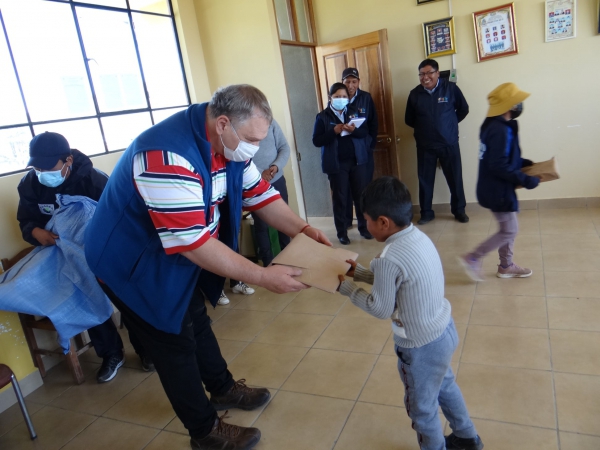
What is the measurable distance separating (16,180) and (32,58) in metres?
0.83

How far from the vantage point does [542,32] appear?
3979mm

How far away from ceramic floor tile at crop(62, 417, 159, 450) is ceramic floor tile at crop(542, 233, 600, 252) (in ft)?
9.79

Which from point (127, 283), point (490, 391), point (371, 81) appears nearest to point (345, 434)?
point (490, 391)

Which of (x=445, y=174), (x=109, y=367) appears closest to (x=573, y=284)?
(x=445, y=174)

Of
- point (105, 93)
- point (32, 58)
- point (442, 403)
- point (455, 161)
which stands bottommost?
point (442, 403)

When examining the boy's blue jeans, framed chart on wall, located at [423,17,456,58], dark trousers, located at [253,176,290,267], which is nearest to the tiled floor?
the boy's blue jeans

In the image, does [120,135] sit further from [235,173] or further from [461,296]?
[461,296]

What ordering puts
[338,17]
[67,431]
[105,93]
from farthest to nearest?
1. [338,17]
2. [105,93]
3. [67,431]

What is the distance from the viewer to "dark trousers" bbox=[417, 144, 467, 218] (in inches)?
167

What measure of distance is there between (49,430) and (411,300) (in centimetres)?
188

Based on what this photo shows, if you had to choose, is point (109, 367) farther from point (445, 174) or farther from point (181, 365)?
point (445, 174)

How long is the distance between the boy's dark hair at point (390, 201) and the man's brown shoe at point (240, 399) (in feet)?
3.67

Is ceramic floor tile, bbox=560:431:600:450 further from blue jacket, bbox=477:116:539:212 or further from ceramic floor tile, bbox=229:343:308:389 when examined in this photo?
blue jacket, bbox=477:116:539:212

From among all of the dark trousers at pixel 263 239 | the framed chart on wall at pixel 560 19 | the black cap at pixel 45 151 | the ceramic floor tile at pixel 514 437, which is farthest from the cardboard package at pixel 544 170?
the black cap at pixel 45 151
